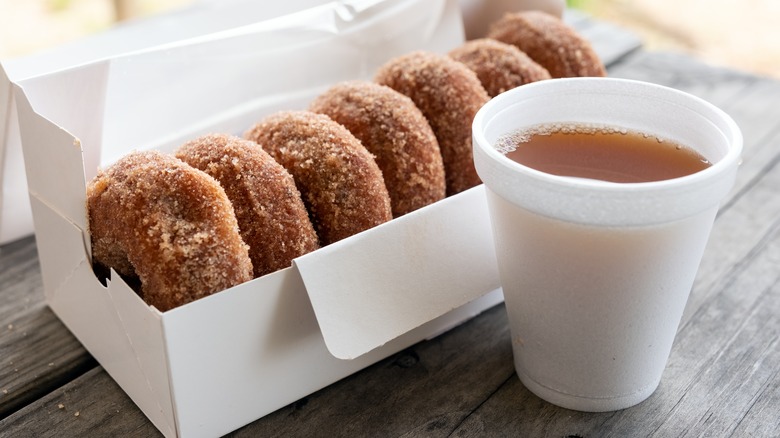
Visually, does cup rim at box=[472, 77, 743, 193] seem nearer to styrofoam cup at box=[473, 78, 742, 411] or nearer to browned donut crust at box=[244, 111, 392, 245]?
styrofoam cup at box=[473, 78, 742, 411]

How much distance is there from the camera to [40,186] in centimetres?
130

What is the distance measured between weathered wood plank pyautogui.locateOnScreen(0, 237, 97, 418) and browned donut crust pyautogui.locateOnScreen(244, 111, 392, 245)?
16.7 inches

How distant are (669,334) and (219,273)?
615 millimetres

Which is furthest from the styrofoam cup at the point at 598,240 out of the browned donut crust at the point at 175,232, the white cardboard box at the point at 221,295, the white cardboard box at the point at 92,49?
the white cardboard box at the point at 92,49

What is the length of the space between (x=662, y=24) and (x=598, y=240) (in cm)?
365

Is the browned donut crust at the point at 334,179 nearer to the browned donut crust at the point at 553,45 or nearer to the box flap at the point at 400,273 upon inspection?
the box flap at the point at 400,273

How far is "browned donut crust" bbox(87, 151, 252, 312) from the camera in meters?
1.09

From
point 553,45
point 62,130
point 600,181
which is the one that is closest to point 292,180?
point 62,130

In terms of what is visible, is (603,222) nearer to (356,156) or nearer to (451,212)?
(451,212)

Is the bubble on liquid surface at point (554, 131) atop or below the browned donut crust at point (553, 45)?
atop

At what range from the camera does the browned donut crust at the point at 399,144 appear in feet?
4.51

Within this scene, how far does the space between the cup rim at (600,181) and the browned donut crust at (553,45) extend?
0.50 m

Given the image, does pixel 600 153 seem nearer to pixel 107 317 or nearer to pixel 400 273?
pixel 400 273

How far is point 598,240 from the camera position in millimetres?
1032
